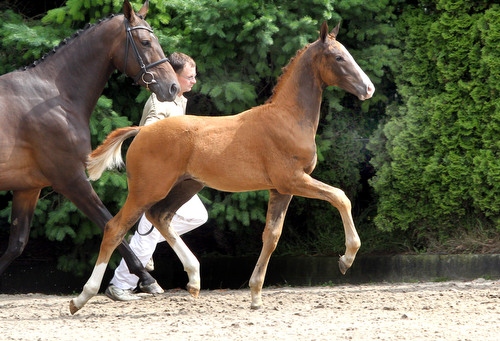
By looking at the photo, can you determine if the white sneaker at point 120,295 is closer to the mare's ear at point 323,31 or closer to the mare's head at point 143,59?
the mare's head at point 143,59

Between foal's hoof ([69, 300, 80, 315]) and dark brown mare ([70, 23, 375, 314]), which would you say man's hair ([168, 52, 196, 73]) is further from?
foal's hoof ([69, 300, 80, 315])

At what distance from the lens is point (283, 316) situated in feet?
18.9

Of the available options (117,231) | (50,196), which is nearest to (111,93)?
(50,196)

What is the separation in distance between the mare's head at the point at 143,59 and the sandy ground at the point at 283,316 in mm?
1738

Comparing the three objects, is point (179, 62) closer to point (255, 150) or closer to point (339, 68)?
point (255, 150)

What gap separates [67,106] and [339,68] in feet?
7.51

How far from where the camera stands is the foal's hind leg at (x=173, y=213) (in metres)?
6.27

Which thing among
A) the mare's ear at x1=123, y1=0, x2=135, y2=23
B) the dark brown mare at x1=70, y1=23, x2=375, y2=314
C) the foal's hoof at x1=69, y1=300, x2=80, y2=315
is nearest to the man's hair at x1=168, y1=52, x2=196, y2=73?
the mare's ear at x1=123, y1=0, x2=135, y2=23

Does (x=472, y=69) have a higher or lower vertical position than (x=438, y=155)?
higher

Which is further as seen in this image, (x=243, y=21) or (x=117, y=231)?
(x=243, y=21)

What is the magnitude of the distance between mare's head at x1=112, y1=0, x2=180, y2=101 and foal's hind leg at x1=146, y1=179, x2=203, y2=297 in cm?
75

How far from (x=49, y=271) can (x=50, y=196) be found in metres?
1.38

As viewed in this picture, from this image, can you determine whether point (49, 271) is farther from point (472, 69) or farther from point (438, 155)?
point (472, 69)

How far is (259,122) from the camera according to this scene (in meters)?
5.96
